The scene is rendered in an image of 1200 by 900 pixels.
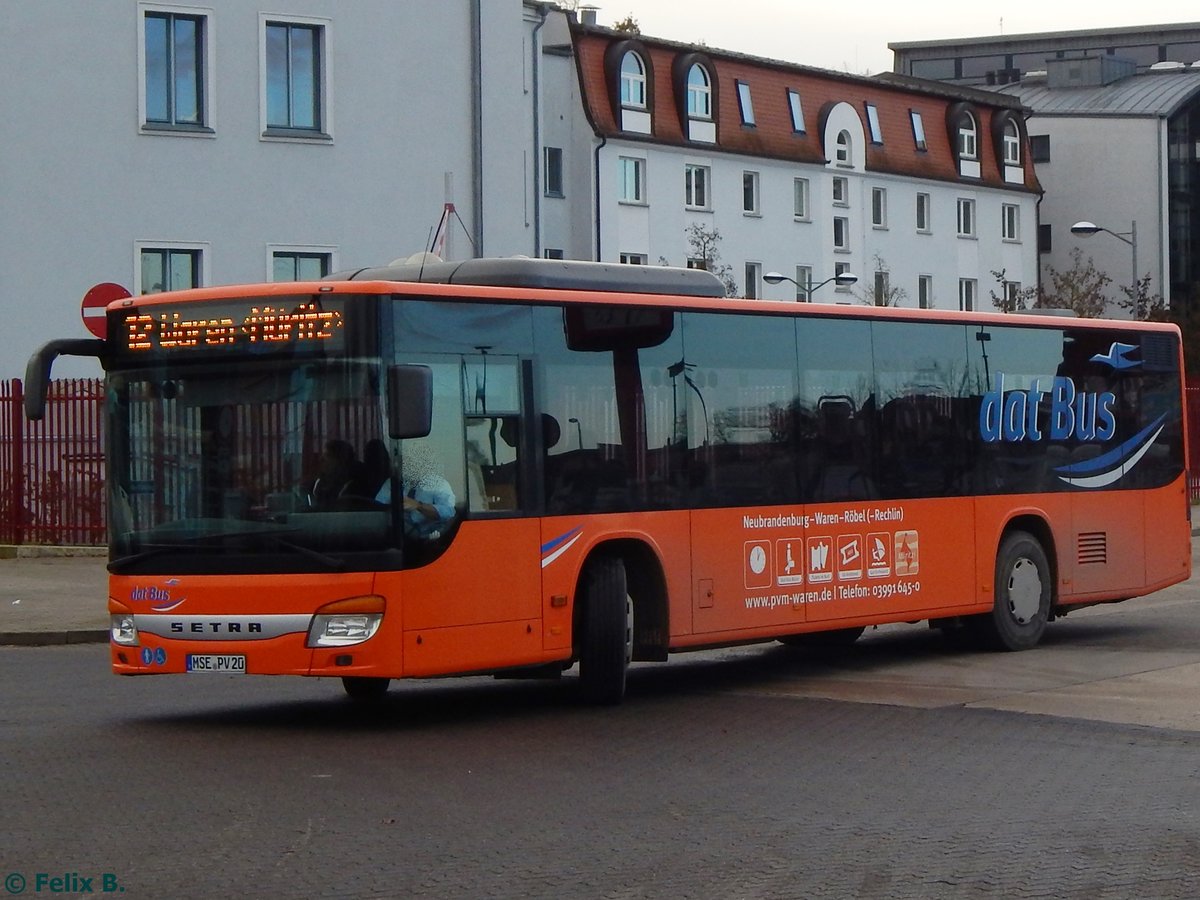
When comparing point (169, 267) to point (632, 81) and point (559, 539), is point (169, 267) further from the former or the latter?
point (632, 81)

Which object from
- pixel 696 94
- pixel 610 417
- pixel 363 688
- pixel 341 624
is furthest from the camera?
pixel 696 94

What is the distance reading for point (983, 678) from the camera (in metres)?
14.4

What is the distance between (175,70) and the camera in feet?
104

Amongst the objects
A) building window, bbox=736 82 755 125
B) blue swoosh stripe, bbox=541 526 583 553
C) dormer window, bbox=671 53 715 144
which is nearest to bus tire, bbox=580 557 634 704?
blue swoosh stripe, bbox=541 526 583 553

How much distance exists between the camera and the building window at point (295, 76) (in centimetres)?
3244

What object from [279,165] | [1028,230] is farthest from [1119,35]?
[279,165]

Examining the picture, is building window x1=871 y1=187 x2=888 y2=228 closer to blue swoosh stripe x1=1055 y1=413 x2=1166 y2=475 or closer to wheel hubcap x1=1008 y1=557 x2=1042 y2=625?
blue swoosh stripe x1=1055 y1=413 x2=1166 y2=475

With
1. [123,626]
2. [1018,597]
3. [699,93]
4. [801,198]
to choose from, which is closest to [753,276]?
[801,198]

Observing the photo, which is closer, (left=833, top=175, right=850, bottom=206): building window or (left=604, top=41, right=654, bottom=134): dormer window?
(left=604, top=41, right=654, bottom=134): dormer window

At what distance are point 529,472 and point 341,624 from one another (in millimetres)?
1635

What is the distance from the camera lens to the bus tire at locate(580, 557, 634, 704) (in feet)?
40.5

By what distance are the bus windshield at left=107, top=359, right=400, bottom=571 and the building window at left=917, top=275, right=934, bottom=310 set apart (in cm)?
5988

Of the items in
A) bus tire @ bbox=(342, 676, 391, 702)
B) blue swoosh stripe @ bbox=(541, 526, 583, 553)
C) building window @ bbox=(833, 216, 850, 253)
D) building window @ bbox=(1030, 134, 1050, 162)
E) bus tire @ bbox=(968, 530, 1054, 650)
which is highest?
building window @ bbox=(1030, 134, 1050, 162)

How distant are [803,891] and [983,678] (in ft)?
24.9
